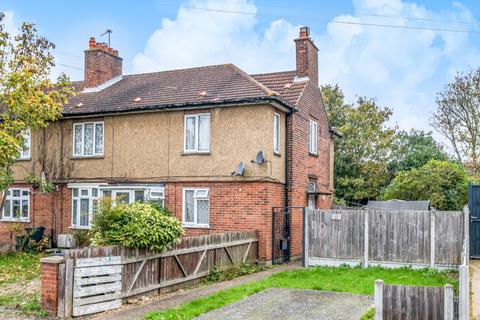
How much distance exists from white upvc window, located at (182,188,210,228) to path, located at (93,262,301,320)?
364 centimetres

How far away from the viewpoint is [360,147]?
32562 mm

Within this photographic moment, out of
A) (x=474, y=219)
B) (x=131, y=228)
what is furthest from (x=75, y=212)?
(x=474, y=219)

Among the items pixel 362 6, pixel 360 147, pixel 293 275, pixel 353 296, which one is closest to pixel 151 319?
pixel 353 296

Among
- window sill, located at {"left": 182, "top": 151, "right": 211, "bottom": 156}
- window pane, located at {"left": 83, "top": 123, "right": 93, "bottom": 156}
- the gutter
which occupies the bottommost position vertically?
window sill, located at {"left": 182, "top": 151, "right": 211, "bottom": 156}

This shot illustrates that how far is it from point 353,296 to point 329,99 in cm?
2438

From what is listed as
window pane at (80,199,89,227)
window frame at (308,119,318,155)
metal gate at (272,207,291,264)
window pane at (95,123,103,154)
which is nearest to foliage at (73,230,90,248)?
window pane at (80,199,89,227)

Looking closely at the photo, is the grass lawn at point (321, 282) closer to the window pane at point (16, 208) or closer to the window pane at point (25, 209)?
the window pane at point (25, 209)

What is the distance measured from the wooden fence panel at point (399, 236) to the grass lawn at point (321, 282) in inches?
17.8

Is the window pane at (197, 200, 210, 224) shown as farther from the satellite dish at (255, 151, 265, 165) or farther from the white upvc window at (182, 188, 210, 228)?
the satellite dish at (255, 151, 265, 165)

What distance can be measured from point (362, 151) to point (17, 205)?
20362mm

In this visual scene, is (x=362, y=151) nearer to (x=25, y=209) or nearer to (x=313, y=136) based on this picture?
(x=313, y=136)

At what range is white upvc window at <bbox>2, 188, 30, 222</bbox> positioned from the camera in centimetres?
2061

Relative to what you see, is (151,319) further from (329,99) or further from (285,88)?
(329,99)

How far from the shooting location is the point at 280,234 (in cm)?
1723
